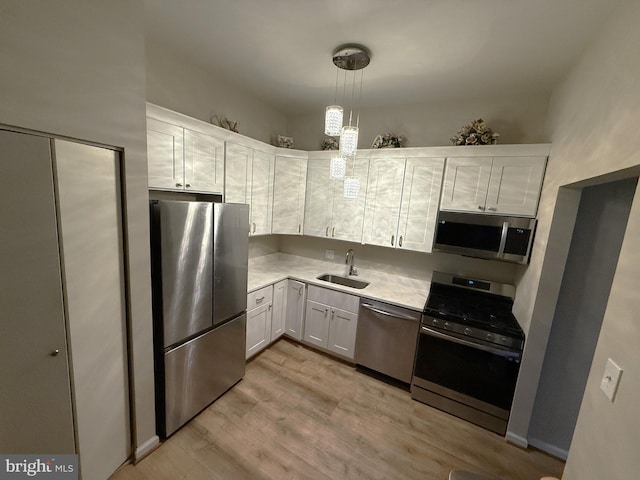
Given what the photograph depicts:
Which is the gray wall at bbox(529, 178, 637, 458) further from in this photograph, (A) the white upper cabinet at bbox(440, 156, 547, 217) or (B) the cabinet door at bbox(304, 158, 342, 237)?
(B) the cabinet door at bbox(304, 158, 342, 237)

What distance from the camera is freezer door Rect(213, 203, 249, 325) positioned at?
191cm

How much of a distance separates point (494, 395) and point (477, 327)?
0.55 m

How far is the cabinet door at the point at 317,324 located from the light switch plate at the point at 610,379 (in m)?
2.04

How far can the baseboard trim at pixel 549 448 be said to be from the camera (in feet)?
6.08

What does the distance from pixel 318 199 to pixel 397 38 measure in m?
1.67

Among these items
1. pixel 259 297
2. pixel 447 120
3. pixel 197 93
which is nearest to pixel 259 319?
pixel 259 297

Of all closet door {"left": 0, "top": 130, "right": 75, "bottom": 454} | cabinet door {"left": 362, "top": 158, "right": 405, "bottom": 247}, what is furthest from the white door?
closet door {"left": 0, "top": 130, "right": 75, "bottom": 454}

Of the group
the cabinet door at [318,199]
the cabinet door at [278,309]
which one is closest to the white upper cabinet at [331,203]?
the cabinet door at [318,199]

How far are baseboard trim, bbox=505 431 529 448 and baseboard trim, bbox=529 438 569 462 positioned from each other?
0.24 feet

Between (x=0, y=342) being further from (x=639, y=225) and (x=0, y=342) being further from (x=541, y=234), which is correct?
(x=541, y=234)

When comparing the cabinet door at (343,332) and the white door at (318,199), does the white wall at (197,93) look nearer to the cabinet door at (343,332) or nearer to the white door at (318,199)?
the white door at (318,199)

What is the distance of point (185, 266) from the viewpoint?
5.60ft

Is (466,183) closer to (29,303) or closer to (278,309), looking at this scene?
(278,309)

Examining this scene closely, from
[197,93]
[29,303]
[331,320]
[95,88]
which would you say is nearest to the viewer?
[29,303]
